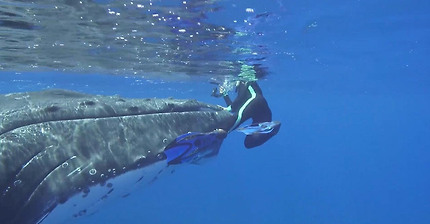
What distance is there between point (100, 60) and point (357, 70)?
16035 millimetres

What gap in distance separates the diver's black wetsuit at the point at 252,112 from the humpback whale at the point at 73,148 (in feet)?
4.68

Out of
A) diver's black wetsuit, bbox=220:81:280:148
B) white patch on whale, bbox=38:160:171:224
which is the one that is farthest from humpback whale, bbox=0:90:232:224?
diver's black wetsuit, bbox=220:81:280:148

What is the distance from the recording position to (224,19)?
1212 centimetres

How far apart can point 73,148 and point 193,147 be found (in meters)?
1.49

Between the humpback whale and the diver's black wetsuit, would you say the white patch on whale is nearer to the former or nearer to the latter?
the humpback whale

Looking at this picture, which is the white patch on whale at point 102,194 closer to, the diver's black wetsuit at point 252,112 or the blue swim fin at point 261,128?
the diver's black wetsuit at point 252,112

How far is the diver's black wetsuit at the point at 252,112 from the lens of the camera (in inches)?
260

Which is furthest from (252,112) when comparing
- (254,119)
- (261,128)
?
(261,128)

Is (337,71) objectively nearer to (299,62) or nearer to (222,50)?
(299,62)

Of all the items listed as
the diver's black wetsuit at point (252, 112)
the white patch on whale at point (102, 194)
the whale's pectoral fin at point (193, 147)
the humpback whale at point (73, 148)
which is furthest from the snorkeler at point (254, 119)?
the white patch on whale at point (102, 194)

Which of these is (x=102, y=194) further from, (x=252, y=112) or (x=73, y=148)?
(x=252, y=112)

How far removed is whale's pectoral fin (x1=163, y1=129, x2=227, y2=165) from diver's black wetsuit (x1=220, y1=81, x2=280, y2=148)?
0.67 metres

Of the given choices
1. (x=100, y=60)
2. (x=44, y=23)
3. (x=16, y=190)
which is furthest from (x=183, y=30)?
(x=16, y=190)

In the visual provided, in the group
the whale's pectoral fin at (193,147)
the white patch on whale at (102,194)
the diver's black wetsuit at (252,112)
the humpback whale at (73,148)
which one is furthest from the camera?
the diver's black wetsuit at (252,112)
